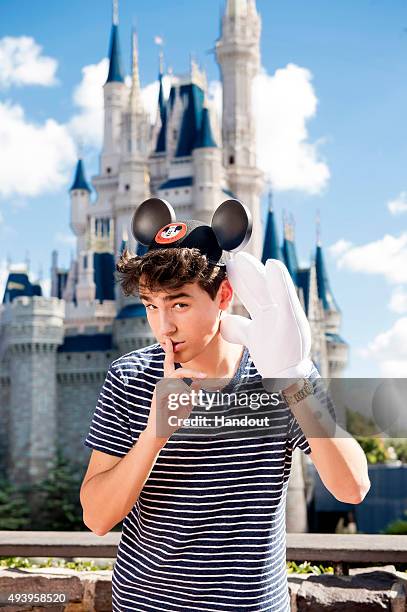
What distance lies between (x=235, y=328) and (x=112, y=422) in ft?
0.83

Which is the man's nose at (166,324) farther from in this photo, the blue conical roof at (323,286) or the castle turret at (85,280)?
the blue conical roof at (323,286)

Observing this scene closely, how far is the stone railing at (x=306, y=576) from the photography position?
218 centimetres

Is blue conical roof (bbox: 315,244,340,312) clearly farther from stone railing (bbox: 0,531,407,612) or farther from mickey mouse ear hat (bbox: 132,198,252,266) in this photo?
mickey mouse ear hat (bbox: 132,198,252,266)

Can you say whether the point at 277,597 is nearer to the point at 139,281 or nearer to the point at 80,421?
the point at 139,281

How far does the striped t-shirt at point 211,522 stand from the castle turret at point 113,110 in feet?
102

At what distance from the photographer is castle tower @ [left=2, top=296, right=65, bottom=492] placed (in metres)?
22.6

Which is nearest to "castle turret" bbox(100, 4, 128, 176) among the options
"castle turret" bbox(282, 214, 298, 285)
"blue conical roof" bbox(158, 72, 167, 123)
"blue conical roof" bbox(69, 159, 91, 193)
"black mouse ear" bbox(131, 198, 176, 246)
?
"blue conical roof" bbox(69, 159, 91, 193)

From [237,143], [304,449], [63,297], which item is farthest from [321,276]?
[304,449]

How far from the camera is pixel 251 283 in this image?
1.08 metres

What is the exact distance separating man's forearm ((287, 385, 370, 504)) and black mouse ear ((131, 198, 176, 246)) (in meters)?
0.35

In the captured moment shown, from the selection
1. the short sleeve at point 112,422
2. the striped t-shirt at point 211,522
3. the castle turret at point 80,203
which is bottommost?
the striped t-shirt at point 211,522

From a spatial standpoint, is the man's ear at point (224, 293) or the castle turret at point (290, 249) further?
the castle turret at point (290, 249)

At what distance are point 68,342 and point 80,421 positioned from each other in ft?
8.40

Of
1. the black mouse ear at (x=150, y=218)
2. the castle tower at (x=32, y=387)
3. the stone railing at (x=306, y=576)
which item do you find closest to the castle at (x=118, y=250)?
the castle tower at (x=32, y=387)
